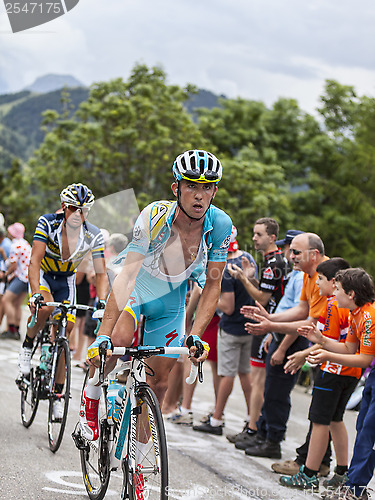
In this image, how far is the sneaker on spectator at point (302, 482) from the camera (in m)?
5.73

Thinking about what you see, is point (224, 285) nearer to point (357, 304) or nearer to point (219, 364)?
point (219, 364)

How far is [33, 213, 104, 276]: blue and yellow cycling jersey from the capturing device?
6555mm

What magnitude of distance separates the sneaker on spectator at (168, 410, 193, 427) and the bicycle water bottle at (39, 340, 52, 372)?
2.17 m

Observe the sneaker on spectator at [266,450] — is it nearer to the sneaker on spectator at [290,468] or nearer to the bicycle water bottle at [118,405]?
the sneaker on spectator at [290,468]

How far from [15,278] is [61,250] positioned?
20.3 ft

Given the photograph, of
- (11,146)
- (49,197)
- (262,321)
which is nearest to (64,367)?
(262,321)

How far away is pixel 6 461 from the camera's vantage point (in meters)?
5.41

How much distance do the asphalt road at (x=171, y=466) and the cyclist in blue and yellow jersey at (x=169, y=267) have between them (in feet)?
2.45

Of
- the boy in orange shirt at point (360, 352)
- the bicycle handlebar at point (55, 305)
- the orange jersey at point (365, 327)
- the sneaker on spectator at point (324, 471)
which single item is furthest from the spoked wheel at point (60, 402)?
the orange jersey at point (365, 327)

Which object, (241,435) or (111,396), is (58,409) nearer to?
(111,396)

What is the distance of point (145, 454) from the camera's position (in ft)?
12.9

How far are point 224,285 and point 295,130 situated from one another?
114ft

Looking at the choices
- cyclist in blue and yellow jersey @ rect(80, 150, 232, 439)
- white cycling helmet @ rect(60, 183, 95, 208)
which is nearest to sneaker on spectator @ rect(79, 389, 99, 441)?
cyclist in blue and yellow jersey @ rect(80, 150, 232, 439)

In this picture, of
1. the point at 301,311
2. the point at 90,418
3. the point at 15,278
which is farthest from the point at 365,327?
the point at 15,278
